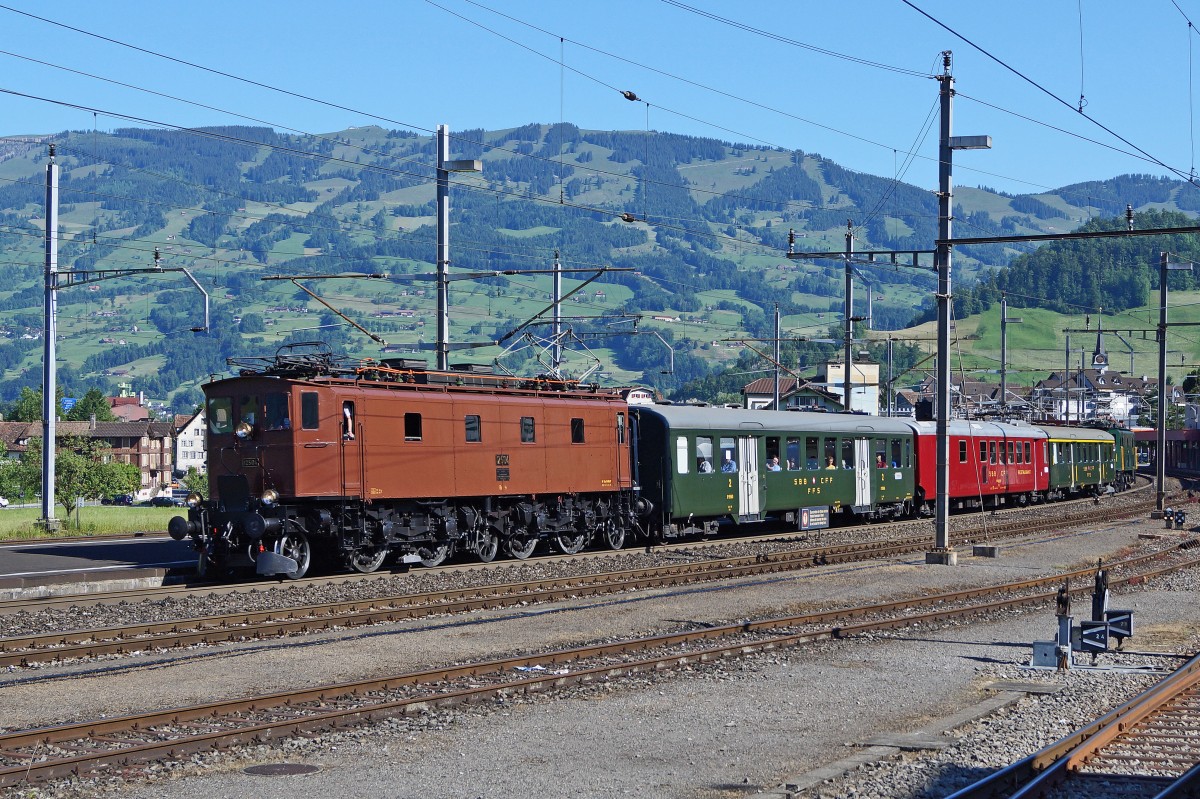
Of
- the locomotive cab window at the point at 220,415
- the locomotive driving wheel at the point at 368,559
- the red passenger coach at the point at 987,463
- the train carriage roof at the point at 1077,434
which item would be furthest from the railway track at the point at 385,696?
the train carriage roof at the point at 1077,434

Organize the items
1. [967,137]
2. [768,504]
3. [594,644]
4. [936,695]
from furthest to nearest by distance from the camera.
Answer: [768,504] → [967,137] → [594,644] → [936,695]

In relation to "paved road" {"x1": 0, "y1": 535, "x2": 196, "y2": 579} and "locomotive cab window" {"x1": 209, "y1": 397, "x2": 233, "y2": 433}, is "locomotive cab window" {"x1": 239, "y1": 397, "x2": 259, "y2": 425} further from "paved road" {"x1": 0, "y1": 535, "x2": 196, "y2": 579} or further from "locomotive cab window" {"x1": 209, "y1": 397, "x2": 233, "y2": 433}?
"paved road" {"x1": 0, "y1": 535, "x2": 196, "y2": 579}

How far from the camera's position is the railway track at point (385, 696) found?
11234mm

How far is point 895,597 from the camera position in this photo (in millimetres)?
23438

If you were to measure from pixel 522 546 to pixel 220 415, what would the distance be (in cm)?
726

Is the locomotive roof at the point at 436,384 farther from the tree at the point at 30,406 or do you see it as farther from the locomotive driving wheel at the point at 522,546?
the tree at the point at 30,406

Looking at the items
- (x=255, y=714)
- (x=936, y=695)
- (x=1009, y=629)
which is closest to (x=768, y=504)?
(x=1009, y=629)

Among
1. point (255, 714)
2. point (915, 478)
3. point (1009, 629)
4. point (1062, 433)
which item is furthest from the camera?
point (1062, 433)

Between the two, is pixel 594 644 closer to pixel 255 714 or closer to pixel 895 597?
pixel 255 714

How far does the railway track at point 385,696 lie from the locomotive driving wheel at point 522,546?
10121 mm

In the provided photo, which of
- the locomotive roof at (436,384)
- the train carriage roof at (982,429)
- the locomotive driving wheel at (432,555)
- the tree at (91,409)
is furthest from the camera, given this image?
the tree at (91,409)

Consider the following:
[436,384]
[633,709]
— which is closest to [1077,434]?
[436,384]

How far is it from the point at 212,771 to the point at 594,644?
7.33m

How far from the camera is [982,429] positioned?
48156 millimetres
